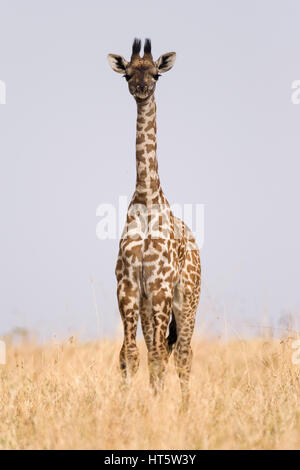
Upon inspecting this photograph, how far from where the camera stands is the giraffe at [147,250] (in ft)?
25.0

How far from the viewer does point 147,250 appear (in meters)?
7.70

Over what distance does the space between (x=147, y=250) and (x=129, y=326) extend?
89cm

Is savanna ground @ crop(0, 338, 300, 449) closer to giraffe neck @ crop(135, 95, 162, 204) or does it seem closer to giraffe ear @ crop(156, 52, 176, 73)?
giraffe neck @ crop(135, 95, 162, 204)

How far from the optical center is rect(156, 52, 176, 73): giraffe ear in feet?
26.7

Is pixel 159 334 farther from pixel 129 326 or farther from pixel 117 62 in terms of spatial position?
pixel 117 62

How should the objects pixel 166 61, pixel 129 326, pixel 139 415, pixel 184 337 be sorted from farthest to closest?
pixel 184 337 < pixel 166 61 < pixel 129 326 < pixel 139 415

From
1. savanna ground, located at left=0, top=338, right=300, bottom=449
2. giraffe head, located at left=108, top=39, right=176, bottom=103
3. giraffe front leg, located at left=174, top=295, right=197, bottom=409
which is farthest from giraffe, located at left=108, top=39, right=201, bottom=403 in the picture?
savanna ground, located at left=0, top=338, right=300, bottom=449

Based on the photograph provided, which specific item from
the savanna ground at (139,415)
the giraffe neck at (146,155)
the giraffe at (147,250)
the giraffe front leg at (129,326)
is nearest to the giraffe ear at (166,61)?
the giraffe at (147,250)

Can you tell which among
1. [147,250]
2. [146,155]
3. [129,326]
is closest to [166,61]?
[146,155]

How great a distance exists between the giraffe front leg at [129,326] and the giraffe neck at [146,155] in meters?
1.10

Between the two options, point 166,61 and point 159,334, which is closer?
point 159,334
